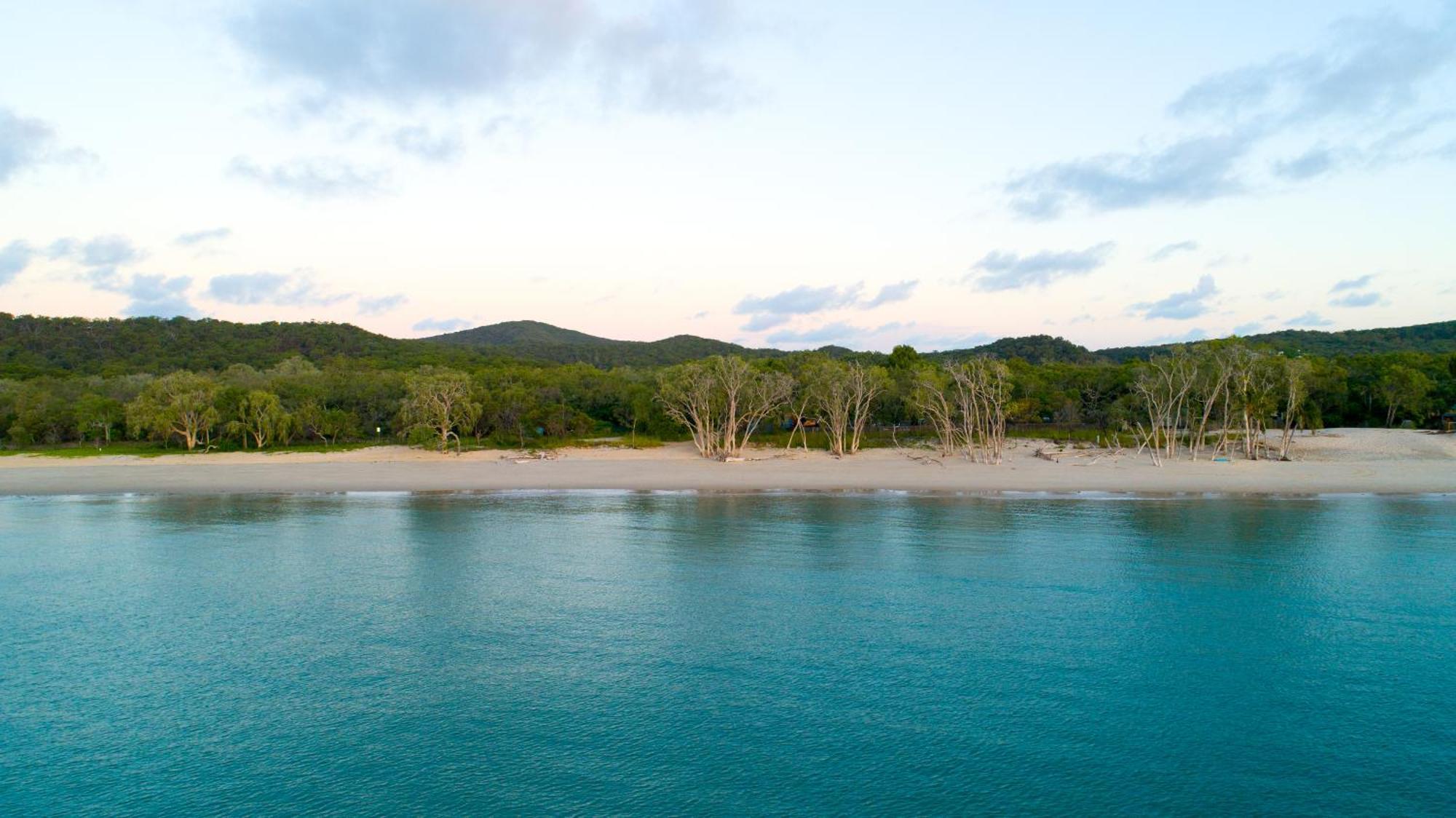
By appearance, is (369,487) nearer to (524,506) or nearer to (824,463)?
(524,506)

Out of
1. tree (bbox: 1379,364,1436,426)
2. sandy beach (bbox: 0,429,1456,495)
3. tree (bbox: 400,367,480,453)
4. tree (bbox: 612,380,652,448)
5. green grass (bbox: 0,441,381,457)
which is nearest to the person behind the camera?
sandy beach (bbox: 0,429,1456,495)

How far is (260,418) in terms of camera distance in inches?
2099

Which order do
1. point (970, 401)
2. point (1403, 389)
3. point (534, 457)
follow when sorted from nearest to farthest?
1. point (970, 401)
2. point (534, 457)
3. point (1403, 389)

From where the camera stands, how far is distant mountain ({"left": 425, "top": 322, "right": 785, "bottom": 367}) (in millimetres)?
127750

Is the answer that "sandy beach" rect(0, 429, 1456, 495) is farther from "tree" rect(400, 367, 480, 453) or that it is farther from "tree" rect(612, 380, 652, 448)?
"tree" rect(612, 380, 652, 448)

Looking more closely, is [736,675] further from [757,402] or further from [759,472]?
[757,402]

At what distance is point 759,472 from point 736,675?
31772 mm

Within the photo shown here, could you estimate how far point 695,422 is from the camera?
2110 inches

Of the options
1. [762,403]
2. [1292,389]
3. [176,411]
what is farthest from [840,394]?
[176,411]

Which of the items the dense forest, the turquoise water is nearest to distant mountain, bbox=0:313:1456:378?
the dense forest

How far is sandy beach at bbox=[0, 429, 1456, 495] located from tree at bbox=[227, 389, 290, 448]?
2.82m

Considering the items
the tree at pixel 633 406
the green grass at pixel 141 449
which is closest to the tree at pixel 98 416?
the green grass at pixel 141 449

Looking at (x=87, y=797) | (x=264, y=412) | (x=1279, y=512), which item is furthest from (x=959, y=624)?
(x=264, y=412)

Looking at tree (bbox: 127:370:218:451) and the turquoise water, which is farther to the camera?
tree (bbox: 127:370:218:451)
